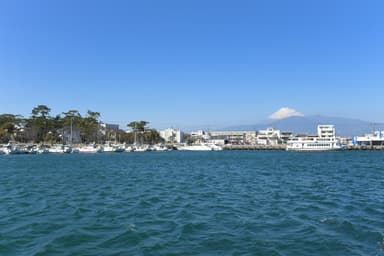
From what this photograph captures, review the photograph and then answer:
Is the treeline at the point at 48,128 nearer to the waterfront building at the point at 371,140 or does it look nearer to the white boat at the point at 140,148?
the white boat at the point at 140,148

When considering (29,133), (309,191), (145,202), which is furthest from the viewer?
(29,133)

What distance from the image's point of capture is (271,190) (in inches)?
901

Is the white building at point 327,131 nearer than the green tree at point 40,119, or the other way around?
the green tree at point 40,119

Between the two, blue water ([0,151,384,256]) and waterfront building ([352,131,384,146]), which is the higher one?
waterfront building ([352,131,384,146])

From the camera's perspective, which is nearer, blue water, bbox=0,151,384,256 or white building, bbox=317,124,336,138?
blue water, bbox=0,151,384,256

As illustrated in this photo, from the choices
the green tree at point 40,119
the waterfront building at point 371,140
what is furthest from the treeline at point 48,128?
the waterfront building at point 371,140

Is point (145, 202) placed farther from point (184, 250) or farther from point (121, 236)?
point (184, 250)

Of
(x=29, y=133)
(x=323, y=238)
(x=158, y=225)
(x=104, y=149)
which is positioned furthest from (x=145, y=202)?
(x=29, y=133)

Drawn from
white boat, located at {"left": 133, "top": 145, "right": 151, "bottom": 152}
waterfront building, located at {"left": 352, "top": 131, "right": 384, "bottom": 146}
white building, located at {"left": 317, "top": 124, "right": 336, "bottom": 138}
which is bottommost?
white boat, located at {"left": 133, "top": 145, "right": 151, "bottom": 152}

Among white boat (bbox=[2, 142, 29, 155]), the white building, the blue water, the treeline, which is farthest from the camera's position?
the white building

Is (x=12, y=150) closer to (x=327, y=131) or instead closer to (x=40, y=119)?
(x=40, y=119)

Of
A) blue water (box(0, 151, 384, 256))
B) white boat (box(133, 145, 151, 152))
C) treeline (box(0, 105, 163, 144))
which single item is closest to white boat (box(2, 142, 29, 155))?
treeline (box(0, 105, 163, 144))

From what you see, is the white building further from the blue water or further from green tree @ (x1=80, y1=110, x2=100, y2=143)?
the blue water

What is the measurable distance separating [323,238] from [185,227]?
4.68m
